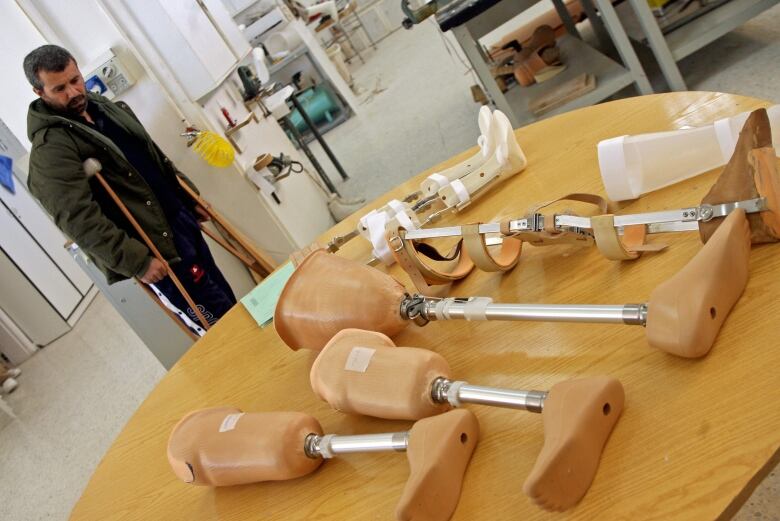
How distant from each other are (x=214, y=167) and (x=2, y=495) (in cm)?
192

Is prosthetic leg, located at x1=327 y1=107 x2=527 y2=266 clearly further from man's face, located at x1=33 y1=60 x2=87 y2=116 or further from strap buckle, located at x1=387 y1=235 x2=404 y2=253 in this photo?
man's face, located at x1=33 y1=60 x2=87 y2=116

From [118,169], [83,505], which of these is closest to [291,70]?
[118,169]

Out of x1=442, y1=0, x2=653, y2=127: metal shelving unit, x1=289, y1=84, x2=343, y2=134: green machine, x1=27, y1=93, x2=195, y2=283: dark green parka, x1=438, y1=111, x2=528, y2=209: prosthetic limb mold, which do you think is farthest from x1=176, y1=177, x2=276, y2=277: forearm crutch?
x1=289, y1=84, x2=343, y2=134: green machine

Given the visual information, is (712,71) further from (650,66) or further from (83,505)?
(83,505)

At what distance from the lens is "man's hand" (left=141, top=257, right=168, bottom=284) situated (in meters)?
2.26

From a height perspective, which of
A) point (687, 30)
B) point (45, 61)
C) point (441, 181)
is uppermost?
point (45, 61)

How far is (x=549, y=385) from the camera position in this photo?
81 cm

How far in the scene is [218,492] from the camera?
0.99 m

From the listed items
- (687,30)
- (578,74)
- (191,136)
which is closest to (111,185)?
(191,136)

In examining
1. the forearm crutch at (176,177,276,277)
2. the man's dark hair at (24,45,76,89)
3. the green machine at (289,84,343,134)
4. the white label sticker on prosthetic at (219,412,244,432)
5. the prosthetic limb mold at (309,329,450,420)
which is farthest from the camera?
the green machine at (289,84,343,134)

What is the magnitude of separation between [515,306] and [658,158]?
386 millimetres

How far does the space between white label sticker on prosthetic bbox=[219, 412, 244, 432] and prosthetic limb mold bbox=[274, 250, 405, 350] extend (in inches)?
7.3

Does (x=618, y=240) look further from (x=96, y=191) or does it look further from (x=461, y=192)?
(x=96, y=191)

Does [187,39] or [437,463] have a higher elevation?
[187,39]
